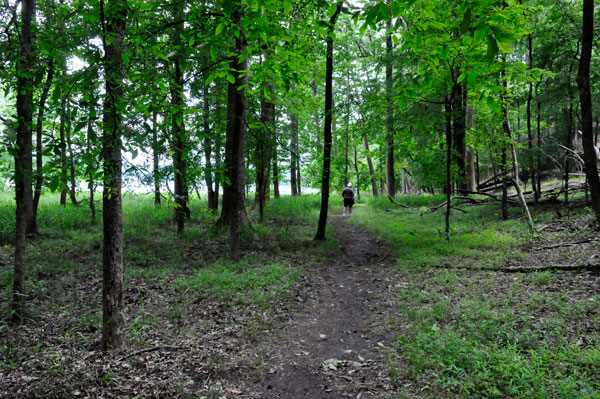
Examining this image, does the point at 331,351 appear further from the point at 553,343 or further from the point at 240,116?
the point at 240,116

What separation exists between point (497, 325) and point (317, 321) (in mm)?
3055

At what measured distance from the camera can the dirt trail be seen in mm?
4191

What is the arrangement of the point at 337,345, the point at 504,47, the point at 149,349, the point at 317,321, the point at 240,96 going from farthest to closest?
the point at 240,96 → the point at 317,321 → the point at 337,345 → the point at 149,349 → the point at 504,47

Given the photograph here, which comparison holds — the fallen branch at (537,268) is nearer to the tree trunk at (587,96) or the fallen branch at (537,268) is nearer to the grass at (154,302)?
the tree trunk at (587,96)

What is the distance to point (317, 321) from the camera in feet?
20.6

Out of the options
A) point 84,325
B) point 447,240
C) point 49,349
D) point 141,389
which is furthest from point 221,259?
point 447,240

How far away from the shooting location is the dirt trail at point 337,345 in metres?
4.19

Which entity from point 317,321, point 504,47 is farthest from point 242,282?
point 504,47

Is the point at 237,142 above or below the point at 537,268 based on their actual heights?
above

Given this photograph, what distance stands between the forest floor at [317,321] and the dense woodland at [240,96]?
28.9 inches

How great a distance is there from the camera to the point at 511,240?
32.2ft

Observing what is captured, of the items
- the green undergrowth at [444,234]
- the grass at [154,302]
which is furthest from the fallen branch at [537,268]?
the grass at [154,302]

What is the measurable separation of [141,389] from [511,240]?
34.0 feet

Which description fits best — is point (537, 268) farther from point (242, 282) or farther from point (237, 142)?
point (237, 142)
